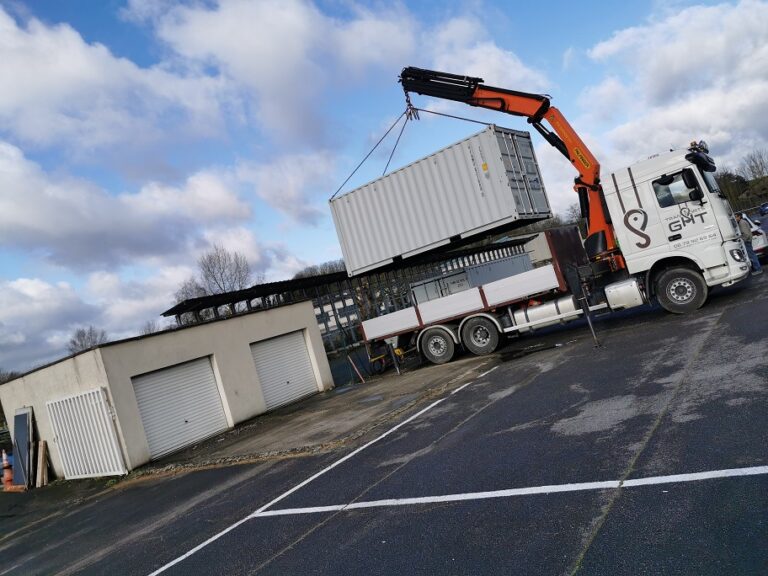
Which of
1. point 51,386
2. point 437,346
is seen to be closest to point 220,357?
point 51,386

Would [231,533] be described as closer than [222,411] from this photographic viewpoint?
Yes

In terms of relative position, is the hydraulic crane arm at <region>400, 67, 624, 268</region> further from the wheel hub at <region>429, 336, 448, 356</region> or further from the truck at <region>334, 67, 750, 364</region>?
the wheel hub at <region>429, 336, 448, 356</region>

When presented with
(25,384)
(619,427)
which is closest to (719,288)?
(619,427)

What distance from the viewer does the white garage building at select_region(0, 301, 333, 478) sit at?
41.3ft

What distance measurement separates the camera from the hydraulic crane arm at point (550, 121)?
1199cm

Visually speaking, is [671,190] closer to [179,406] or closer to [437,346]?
[437,346]

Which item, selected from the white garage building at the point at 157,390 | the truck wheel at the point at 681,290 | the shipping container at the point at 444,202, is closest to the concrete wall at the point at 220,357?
the white garage building at the point at 157,390

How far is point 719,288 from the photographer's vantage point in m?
13.3

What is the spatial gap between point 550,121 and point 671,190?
11.4 ft

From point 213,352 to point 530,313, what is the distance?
8548mm

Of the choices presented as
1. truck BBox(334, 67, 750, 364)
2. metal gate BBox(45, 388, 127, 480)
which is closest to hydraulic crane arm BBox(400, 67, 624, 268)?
truck BBox(334, 67, 750, 364)

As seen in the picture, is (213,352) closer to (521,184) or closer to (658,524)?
(521,184)

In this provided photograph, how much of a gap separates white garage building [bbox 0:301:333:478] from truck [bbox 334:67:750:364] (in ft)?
12.6

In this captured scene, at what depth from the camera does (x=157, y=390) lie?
44.4ft
